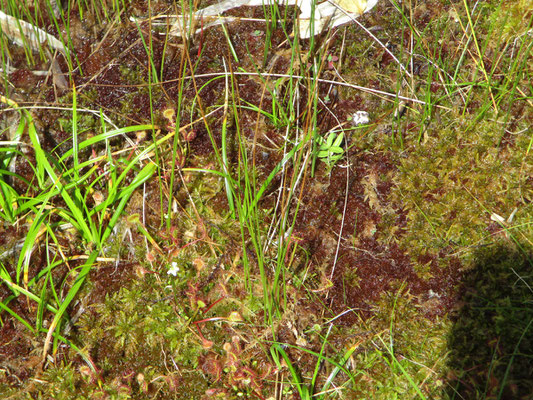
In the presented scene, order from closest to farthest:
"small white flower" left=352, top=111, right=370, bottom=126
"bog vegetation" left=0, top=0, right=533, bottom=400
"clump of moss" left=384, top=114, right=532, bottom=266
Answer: "bog vegetation" left=0, top=0, right=533, bottom=400 → "clump of moss" left=384, top=114, right=532, bottom=266 → "small white flower" left=352, top=111, right=370, bottom=126

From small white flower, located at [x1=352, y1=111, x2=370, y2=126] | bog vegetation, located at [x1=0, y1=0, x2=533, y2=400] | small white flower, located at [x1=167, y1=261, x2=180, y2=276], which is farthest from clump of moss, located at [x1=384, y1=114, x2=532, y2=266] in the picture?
small white flower, located at [x1=167, y1=261, x2=180, y2=276]

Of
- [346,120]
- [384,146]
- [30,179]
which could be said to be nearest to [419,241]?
[384,146]

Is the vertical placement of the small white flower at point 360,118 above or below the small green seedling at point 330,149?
above

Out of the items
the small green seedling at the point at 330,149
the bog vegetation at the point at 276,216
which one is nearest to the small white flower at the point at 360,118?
the bog vegetation at the point at 276,216

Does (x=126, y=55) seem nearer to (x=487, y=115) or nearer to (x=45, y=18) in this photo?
(x=45, y=18)

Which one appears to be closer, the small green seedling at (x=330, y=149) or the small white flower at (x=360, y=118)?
the small green seedling at (x=330, y=149)

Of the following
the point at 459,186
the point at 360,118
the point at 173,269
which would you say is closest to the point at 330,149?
the point at 360,118

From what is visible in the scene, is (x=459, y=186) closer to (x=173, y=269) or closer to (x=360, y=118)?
(x=360, y=118)

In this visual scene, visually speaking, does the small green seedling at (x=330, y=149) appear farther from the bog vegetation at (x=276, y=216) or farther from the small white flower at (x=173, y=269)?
the small white flower at (x=173, y=269)

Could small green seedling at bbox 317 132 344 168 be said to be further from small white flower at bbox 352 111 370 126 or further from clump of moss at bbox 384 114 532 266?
clump of moss at bbox 384 114 532 266
